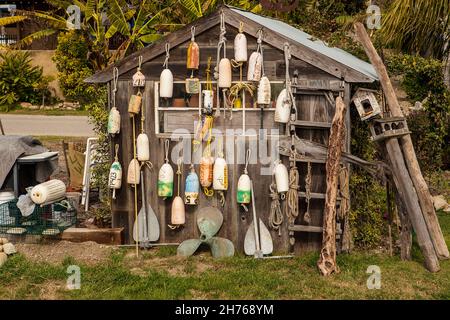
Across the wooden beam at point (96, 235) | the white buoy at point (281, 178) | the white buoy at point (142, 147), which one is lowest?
the wooden beam at point (96, 235)

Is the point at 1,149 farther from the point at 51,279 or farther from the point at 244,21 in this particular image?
the point at 244,21

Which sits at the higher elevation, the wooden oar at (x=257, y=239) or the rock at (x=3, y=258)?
the wooden oar at (x=257, y=239)

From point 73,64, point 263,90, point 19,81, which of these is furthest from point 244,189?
point 19,81

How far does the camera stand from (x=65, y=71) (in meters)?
25.9

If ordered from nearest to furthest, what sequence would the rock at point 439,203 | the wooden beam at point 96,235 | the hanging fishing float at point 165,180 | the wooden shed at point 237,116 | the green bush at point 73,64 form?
1. the wooden shed at point 237,116
2. the hanging fishing float at point 165,180
3. the wooden beam at point 96,235
4. the rock at point 439,203
5. the green bush at point 73,64

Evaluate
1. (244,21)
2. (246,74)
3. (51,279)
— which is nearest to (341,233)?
(246,74)

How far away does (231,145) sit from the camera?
360 inches

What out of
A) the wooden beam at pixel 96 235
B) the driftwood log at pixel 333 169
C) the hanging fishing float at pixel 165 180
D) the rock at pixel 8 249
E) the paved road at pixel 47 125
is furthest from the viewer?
the paved road at pixel 47 125

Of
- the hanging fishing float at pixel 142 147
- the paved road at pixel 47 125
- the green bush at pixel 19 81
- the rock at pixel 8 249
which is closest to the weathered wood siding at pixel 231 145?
the hanging fishing float at pixel 142 147

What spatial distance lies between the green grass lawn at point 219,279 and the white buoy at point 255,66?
8.33 feet

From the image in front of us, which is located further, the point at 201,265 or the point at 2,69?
the point at 2,69

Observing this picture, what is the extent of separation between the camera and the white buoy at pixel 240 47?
895 cm

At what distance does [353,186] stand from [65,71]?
62.8 ft

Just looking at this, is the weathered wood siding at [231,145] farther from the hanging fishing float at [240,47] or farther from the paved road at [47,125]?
the paved road at [47,125]
